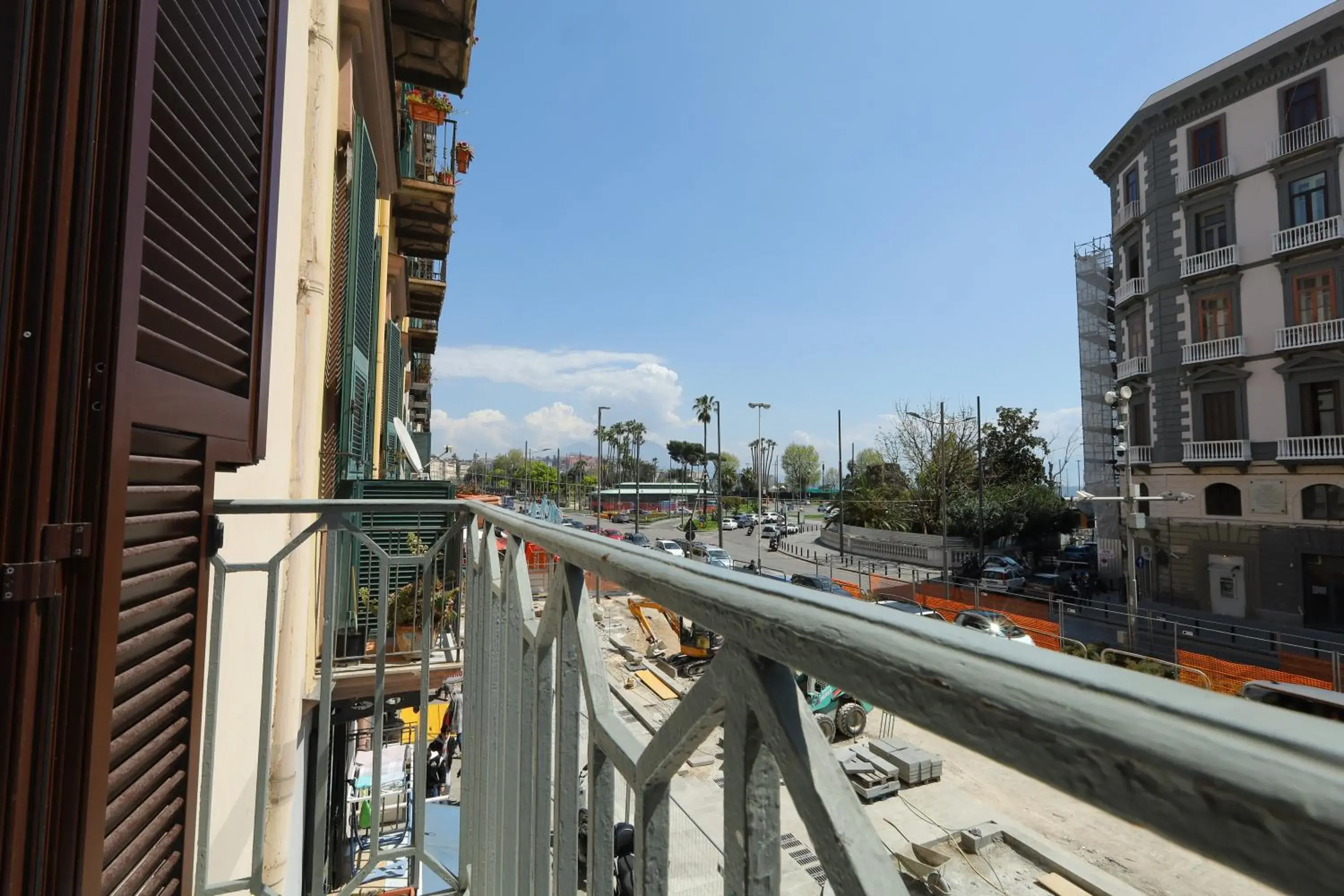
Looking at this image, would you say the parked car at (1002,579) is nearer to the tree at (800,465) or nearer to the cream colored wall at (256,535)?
the cream colored wall at (256,535)

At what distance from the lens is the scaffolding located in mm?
27422

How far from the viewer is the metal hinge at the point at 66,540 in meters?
1.27

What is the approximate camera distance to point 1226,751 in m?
0.30

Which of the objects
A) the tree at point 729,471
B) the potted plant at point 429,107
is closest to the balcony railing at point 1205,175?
the potted plant at point 429,107

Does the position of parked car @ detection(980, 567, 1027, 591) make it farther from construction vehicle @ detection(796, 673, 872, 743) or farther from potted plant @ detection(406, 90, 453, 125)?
construction vehicle @ detection(796, 673, 872, 743)

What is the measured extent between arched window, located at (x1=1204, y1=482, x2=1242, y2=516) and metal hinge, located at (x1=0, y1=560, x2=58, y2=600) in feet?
83.6

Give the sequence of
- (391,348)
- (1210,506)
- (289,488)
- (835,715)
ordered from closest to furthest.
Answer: (835,715) → (289,488) → (391,348) → (1210,506)

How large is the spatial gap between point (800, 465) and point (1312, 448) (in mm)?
76228

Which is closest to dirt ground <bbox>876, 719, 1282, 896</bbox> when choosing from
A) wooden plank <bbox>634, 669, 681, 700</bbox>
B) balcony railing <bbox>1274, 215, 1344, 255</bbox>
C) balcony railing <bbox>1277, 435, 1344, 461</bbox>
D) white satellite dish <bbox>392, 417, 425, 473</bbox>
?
wooden plank <bbox>634, 669, 681, 700</bbox>

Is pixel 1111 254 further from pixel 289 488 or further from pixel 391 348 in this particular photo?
pixel 289 488

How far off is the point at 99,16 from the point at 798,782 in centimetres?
190

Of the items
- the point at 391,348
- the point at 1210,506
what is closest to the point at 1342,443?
the point at 1210,506

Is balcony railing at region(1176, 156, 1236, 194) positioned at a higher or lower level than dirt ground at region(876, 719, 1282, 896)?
higher

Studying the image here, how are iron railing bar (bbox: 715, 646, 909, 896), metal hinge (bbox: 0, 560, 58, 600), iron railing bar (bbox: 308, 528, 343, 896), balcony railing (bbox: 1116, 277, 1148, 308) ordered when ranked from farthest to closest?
balcony railing (bbox: 1116, 277, 1148, 308)
iron railing bar (bbox: 308, 528, 343, 896)
metal hinge (bbox: 0, 560, 58, 600)
iron railing bar (bbox: 715, 646, 909, 896)
